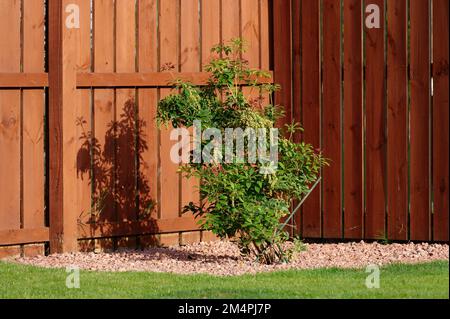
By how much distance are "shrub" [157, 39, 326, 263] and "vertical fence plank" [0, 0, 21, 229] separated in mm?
1218

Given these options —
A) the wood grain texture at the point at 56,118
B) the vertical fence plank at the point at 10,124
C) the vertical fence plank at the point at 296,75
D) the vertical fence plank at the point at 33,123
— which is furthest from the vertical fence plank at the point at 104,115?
the vertical fence plank at the point at 296,75

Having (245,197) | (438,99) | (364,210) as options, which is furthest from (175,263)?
(438,99)

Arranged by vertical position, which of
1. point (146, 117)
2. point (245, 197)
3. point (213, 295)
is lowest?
point (213, 295)

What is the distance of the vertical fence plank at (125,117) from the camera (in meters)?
8.84

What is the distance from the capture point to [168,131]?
912cm

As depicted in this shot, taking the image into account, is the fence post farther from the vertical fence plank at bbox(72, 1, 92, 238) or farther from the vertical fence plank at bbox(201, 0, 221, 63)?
the vertical fence plank at bbox(201, 0, 221, 63)

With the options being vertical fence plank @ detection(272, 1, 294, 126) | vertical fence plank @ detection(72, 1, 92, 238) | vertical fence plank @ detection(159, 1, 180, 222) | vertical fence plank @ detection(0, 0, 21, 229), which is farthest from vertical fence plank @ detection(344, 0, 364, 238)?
vertical fence plank @ detection(0, 0, 21, 229)

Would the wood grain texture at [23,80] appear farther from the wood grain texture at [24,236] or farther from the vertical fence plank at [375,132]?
the vertical fence plank at [375,132]

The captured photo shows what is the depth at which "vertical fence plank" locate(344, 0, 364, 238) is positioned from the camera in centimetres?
916

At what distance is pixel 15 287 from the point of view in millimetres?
6773

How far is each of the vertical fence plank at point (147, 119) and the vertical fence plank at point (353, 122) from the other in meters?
1.74

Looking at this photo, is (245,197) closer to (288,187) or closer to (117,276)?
(288,187)

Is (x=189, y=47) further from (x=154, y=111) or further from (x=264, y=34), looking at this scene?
(x=264, y=34)

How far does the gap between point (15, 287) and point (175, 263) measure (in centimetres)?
162
